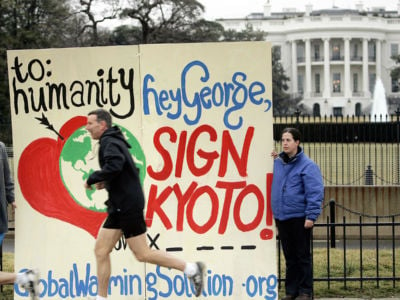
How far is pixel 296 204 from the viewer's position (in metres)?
6.53

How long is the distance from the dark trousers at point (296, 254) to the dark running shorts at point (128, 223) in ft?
4.32

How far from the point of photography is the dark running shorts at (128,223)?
5729 millimetres

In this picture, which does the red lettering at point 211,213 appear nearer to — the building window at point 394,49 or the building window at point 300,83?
the building window at point 300,83

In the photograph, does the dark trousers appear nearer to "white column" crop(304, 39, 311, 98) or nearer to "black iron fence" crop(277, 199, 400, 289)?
"black iron fence" crop(277, 199, 400, 289)

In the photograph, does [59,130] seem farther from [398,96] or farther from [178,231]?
[398,96]

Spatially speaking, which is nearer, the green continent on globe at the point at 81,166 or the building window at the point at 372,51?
the green continent on globe at the point at 81,166

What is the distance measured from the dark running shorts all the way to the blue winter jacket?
3.92 feet

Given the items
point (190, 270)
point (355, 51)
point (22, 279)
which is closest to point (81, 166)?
point (22, 279)

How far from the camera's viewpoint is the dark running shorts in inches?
226

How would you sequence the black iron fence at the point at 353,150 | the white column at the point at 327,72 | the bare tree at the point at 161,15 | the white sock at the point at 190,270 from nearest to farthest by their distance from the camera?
the white sock at the point at 190,270, the black iron fence at the point at 353,150, the bare tree at the point at 161,15, the white column at the point at 327,72

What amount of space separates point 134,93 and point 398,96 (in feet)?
297

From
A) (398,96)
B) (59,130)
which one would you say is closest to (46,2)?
(59,130)

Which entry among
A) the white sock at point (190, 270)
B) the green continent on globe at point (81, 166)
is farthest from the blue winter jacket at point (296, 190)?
the green continent on globe at point (81, 166)

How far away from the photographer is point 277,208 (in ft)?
21.5
